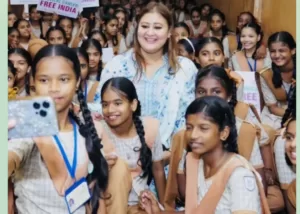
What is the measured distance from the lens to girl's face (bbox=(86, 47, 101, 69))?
3.99 meters

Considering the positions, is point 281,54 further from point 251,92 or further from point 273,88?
point 251,92

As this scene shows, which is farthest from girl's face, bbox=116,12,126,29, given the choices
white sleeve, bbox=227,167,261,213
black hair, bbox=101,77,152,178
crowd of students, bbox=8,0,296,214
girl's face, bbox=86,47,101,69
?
white sleeve, bbox=227,167,261,213

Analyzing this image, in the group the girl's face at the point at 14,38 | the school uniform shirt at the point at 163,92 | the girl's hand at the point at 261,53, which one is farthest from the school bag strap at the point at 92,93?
the girl's hand at the point at 261,53

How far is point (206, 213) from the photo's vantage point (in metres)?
2.06

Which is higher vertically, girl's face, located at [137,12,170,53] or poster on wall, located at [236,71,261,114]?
girl's face, located at [137,12,170,53]

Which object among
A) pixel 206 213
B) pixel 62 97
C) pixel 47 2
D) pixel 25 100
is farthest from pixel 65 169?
pixel 47 2

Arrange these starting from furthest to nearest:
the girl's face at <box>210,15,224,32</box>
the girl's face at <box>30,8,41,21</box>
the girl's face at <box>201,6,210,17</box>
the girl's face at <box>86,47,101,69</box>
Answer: the girl's face at <box>201,6,210,17</box> → the girl's face at <box>210,15,224,32</box> → the girl's face at <box>30,8,41,21</box> → the girl's face at <box>86,47,101,69</box>

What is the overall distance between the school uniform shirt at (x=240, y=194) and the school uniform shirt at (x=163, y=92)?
783 mm

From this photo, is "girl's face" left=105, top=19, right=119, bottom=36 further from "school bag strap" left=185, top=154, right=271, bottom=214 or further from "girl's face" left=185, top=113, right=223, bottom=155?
"school bag strap" left=185, top=154, right=271, bottom=214

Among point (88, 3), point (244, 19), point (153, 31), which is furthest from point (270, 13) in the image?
point (153, 31)

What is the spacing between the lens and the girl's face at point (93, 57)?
13.1 feet

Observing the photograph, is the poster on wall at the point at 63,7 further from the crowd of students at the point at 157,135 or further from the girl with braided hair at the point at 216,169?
the girl with braided hair at the point at 216,169

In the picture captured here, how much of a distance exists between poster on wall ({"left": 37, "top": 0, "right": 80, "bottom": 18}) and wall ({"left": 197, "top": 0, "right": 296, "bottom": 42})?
200 cm

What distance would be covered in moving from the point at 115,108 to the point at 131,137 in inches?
5.8
